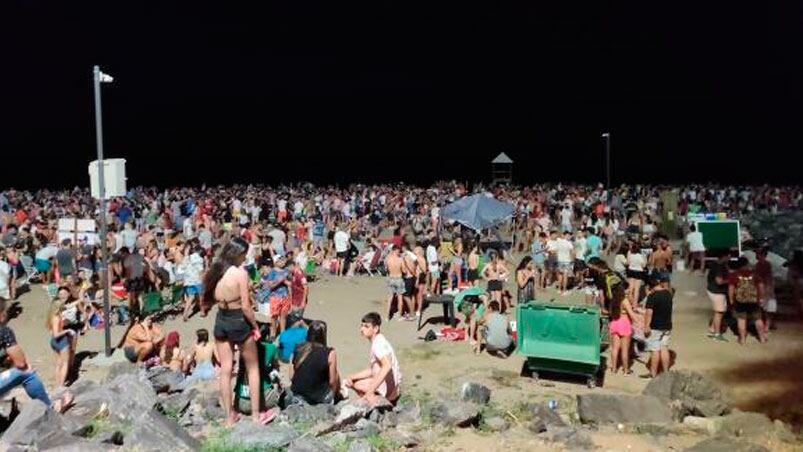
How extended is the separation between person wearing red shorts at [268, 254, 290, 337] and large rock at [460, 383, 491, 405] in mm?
4062

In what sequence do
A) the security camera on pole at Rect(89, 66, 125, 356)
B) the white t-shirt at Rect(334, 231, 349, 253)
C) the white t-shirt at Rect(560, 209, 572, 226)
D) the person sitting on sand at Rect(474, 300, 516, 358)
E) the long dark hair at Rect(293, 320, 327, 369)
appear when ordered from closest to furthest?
the long dark hair at Rect(293, 320, 327, 369), the security camera on pole at Rect(89, 66, 125, 356), the person sitting on sand at Rect(474, 300, 516, 358), the white t-shirt at Rect(334, 231, 349, 253), the white t-shirt at Rect(560, 209, 572, 226)

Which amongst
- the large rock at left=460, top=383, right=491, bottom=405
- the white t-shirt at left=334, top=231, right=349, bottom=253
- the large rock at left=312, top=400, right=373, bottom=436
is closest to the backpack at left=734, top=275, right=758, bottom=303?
the large rock at left=460, top=383, right=491, bottom=405

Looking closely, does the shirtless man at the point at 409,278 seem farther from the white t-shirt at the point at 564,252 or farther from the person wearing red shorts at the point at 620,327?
the person wearing red shorts at the point at 620,327

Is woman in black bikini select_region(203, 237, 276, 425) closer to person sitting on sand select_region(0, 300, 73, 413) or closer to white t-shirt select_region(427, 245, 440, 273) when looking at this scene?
person sitting on sand select_region(0, 300, 73, 413)

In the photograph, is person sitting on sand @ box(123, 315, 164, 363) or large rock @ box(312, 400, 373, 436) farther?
person sitting on sand @ box(123, 315, 164, 363)

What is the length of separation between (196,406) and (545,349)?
423 centimetres

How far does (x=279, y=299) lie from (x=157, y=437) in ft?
17.9

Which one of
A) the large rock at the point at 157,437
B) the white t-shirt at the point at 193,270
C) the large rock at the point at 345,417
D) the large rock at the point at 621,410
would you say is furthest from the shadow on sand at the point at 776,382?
the white t-shirt at the point at 193,270

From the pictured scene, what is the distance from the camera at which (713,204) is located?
89.7ft

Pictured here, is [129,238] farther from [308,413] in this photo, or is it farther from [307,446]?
[307,446]

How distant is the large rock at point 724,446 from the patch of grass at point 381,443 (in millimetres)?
2667

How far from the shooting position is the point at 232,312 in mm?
6473

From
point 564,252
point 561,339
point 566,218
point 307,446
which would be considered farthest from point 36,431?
point 566,218

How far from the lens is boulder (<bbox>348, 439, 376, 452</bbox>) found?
628cm
